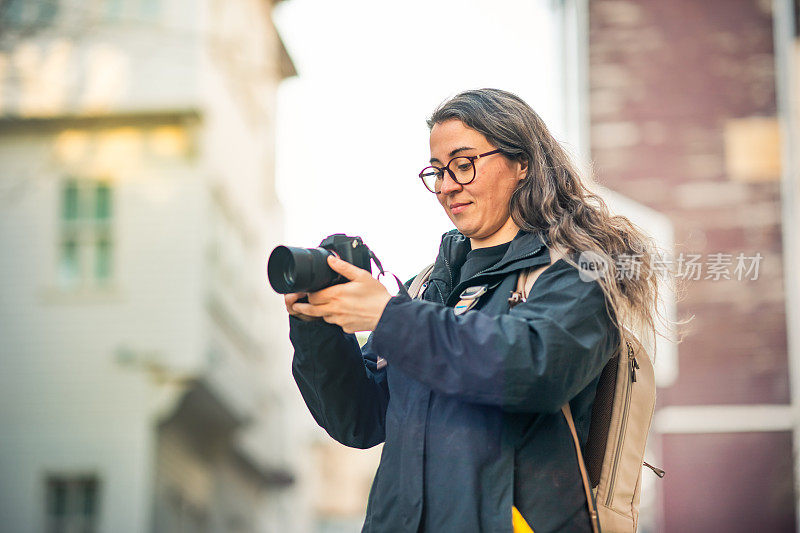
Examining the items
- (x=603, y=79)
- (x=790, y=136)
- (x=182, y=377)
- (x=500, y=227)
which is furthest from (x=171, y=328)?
(x=500, y=227)

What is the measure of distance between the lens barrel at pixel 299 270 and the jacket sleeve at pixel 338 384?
18cm

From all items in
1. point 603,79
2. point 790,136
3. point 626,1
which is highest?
point 626,1

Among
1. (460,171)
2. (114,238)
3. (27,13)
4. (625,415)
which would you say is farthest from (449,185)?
(114,238)

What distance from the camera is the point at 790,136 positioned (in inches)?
230

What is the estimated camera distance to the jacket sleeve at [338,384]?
1.93m

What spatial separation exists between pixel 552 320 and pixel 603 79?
16.2ft

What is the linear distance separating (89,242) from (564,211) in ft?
18.8

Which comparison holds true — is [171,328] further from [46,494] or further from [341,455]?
[341,455]

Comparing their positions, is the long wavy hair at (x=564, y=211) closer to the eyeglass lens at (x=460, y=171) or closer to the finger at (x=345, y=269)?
the eyeglass lens at (x=460, y=171)

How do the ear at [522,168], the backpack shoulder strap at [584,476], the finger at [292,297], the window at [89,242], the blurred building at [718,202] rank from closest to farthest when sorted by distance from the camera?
the backpack shoulder strap at [584,476] → the finger at [292,297] → the ear at [522,168] → the blurred building at [718,202] → the window at [89,242]

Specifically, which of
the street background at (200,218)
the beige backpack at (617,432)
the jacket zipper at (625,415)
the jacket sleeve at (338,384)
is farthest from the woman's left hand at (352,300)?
the street background at (200,218)

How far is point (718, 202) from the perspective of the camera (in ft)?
19.6

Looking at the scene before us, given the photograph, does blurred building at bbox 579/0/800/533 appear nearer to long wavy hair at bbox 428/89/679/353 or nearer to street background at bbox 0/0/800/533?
street background at bbox 0/0/800/533

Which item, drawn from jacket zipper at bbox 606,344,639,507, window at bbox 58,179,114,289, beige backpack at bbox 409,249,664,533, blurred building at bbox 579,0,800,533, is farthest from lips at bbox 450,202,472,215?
window at bbox 58,179,114,289
